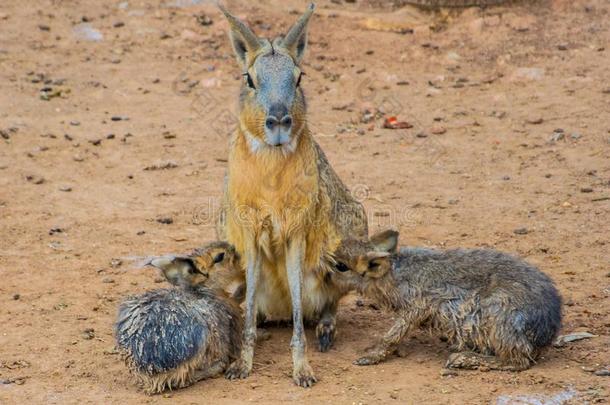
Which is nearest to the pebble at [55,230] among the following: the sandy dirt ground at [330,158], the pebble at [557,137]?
the sandy dirt ground at [330,158]

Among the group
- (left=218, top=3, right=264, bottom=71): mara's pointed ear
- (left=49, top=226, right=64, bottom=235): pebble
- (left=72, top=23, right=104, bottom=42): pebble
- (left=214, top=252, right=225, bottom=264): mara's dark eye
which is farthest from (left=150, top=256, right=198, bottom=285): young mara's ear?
(left=72, top=23, right=104, bottom=42): pebble

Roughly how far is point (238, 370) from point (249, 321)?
0.36 meters

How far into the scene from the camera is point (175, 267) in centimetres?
651

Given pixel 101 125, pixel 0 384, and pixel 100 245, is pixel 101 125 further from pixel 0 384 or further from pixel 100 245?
pixel 0 384

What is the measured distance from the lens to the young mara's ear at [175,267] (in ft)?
21.2

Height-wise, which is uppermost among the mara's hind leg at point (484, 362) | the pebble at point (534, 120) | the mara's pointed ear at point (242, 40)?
the mara's pointed ear at point (242, 40)

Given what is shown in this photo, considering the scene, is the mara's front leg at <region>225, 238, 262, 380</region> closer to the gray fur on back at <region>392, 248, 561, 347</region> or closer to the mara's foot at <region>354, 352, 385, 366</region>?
the mara's foot at <region>354, 352, 385, 366</region>

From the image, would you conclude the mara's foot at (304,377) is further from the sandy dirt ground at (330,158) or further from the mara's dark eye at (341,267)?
the mara's dark eye at (341,267)

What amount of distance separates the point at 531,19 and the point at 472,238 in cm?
582

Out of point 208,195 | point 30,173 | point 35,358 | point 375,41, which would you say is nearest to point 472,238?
point 208,195

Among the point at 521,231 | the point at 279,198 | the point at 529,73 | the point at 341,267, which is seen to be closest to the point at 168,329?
the point at 279,198

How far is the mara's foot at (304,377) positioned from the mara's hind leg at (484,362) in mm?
822

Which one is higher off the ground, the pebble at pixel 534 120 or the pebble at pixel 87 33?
the pebble at pixel 87 33

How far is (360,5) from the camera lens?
14555 mm
